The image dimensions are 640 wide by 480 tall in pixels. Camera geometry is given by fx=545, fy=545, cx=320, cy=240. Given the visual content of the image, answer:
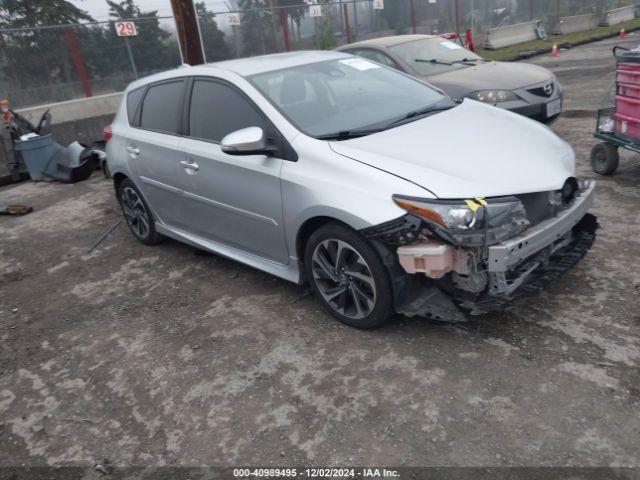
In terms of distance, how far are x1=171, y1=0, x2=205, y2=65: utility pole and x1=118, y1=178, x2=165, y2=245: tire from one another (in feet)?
10.6

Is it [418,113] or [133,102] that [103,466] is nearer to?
[418,113]

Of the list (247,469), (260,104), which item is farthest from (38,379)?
(260,104)

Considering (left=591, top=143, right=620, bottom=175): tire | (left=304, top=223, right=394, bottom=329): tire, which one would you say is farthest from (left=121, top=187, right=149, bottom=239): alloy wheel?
(left=591, top=143, right=620, bottom=175): tire

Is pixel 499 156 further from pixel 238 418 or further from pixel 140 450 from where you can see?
pixel 140 450

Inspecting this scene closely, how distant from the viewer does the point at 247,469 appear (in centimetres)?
259

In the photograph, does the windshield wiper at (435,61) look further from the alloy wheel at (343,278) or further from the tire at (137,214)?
the alloy wheel at (343,278)

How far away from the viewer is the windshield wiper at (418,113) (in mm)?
3782

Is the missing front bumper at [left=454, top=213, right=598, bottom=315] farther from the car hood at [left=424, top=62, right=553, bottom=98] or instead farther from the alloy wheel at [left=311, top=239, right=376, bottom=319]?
the car hood at [left=424, top=62, right=553, bottom=98]

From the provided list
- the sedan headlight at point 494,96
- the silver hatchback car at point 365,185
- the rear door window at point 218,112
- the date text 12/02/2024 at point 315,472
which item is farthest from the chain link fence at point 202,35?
the date text 12/02/2024 at point 315,472

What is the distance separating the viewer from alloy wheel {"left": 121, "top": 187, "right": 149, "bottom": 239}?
5.35m

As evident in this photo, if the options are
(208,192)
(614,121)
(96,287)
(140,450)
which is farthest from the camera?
(614,121)

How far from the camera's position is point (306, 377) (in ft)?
10.4

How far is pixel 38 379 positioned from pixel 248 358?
1407 mm

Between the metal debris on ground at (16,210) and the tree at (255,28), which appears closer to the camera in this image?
the metal debris on ground at (16,210)
